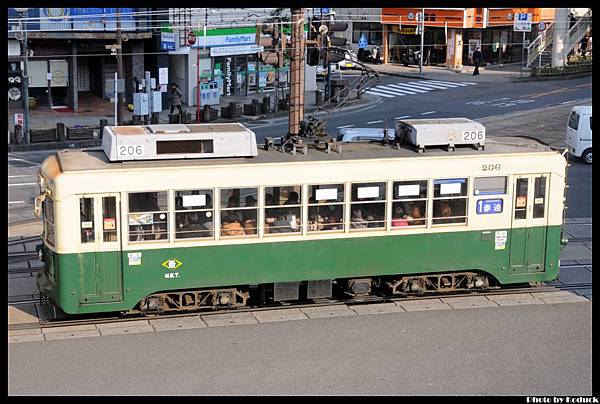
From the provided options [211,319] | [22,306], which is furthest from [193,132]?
[22,306]

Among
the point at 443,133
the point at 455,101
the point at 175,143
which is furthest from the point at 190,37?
the point at 175,143

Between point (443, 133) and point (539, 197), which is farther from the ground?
point (443, 133)

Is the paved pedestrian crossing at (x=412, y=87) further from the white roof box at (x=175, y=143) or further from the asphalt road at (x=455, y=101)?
the white roof box at (x=175, y=143)

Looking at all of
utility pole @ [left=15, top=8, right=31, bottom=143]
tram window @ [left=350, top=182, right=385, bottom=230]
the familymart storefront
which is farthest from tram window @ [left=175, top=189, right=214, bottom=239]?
the familymart storefront

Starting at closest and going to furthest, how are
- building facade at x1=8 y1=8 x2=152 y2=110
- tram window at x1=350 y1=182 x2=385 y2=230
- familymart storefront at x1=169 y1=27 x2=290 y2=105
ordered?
tram window at x1=350 y1=182 x2=385 y2=230 < building facade at x1=8 y1=8 x2=152 y2=110 < familymart storefront at x1=169 y1=27 x2=290 y2=105

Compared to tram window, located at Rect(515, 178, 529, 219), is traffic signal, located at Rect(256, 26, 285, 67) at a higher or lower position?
higher

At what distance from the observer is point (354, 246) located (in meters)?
17.3

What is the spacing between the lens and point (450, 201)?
17672 mm

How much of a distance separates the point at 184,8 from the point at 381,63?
63.4 ft

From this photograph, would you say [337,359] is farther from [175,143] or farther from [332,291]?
[175,143]

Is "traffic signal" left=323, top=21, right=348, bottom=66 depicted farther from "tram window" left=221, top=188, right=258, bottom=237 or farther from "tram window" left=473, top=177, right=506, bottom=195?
"tram window" left=221, top=188, right=258, bottom=237

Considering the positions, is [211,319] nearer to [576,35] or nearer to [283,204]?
[283,204]

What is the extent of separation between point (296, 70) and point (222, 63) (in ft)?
76.1

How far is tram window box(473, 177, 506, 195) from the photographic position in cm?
1773
